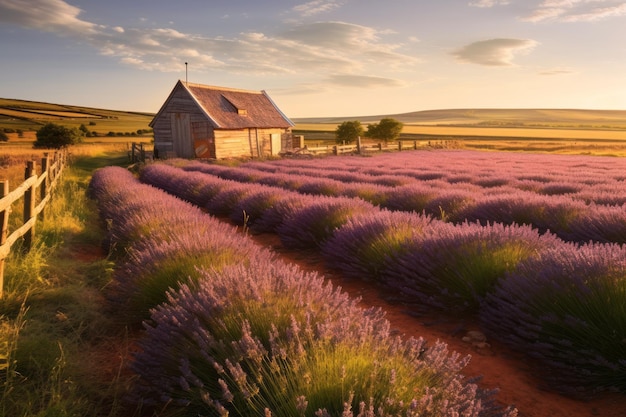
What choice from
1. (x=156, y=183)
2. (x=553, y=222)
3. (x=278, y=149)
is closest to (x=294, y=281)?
(x=553, y=222)

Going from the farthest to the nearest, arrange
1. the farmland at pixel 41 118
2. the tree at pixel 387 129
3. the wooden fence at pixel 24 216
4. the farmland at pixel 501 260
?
the farmland at pixel 41 118
the tree at pixel 387 129
the wooden fence at pixel 24 216
the farmland at pixel 501 260

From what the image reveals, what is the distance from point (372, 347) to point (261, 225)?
6.27 meters

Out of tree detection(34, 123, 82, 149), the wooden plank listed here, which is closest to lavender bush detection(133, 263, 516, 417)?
the wooden plank

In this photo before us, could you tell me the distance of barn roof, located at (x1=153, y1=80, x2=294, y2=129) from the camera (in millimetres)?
27141

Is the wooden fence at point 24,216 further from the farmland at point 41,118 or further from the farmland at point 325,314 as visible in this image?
the farmland at point 41,118

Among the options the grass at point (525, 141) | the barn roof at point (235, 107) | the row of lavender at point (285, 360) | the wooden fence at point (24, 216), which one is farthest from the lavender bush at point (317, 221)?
the grass at point (525, 141)

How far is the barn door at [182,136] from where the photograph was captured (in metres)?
27.1

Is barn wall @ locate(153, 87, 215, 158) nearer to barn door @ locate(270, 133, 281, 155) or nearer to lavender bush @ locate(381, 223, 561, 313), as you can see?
barn door @ locate(270, 133, 281, 155)

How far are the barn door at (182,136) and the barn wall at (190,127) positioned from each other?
62mm

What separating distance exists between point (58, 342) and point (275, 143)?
30.0 m

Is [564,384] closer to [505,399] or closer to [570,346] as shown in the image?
[570,346]

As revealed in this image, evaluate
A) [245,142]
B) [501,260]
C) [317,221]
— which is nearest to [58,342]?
[501,260]

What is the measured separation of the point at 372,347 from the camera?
1.87 m

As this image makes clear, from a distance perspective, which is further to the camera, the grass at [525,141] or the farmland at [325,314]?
the grass at [525,141]
